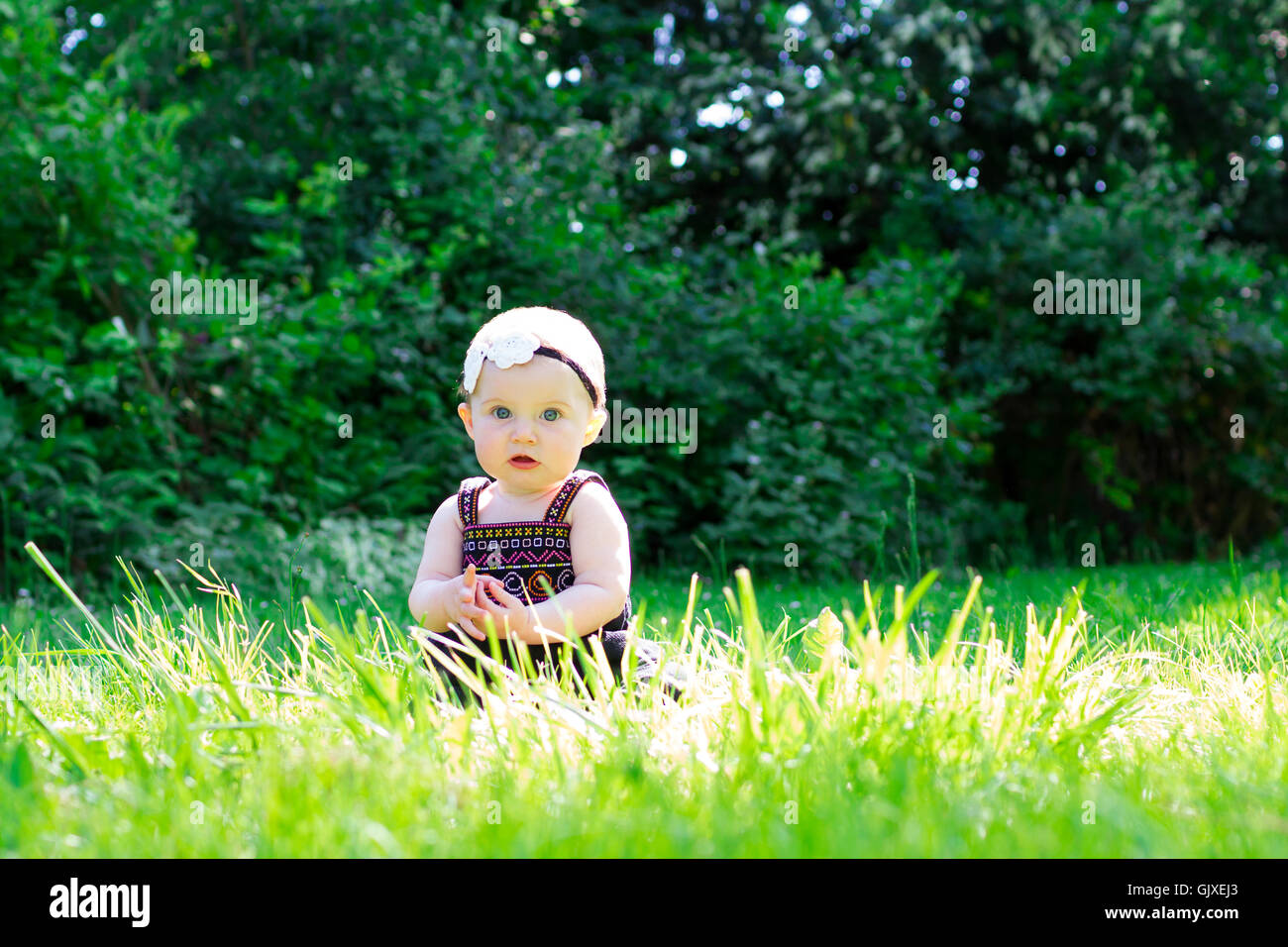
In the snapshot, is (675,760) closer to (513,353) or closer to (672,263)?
(513,353)

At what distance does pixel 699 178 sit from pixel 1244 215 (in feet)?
17.6

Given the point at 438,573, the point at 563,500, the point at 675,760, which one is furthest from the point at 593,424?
the point at 675,760

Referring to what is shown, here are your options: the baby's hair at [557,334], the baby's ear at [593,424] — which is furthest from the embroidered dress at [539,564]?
the baby's hair at [557,334]

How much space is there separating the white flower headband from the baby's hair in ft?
0.04

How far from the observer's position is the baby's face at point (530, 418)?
242 cm

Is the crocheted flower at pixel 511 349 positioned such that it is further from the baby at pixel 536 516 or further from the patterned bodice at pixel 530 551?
the patterned bodice at pixel 530 551

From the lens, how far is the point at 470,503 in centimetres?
260

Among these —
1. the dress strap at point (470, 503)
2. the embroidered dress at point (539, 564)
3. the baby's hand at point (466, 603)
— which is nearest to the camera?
the baby's hand at point (466, 603)

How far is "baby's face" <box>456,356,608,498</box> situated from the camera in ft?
7.93

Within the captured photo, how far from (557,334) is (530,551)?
1.59ft

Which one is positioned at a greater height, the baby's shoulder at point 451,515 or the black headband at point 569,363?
the black headband at point 569,363
